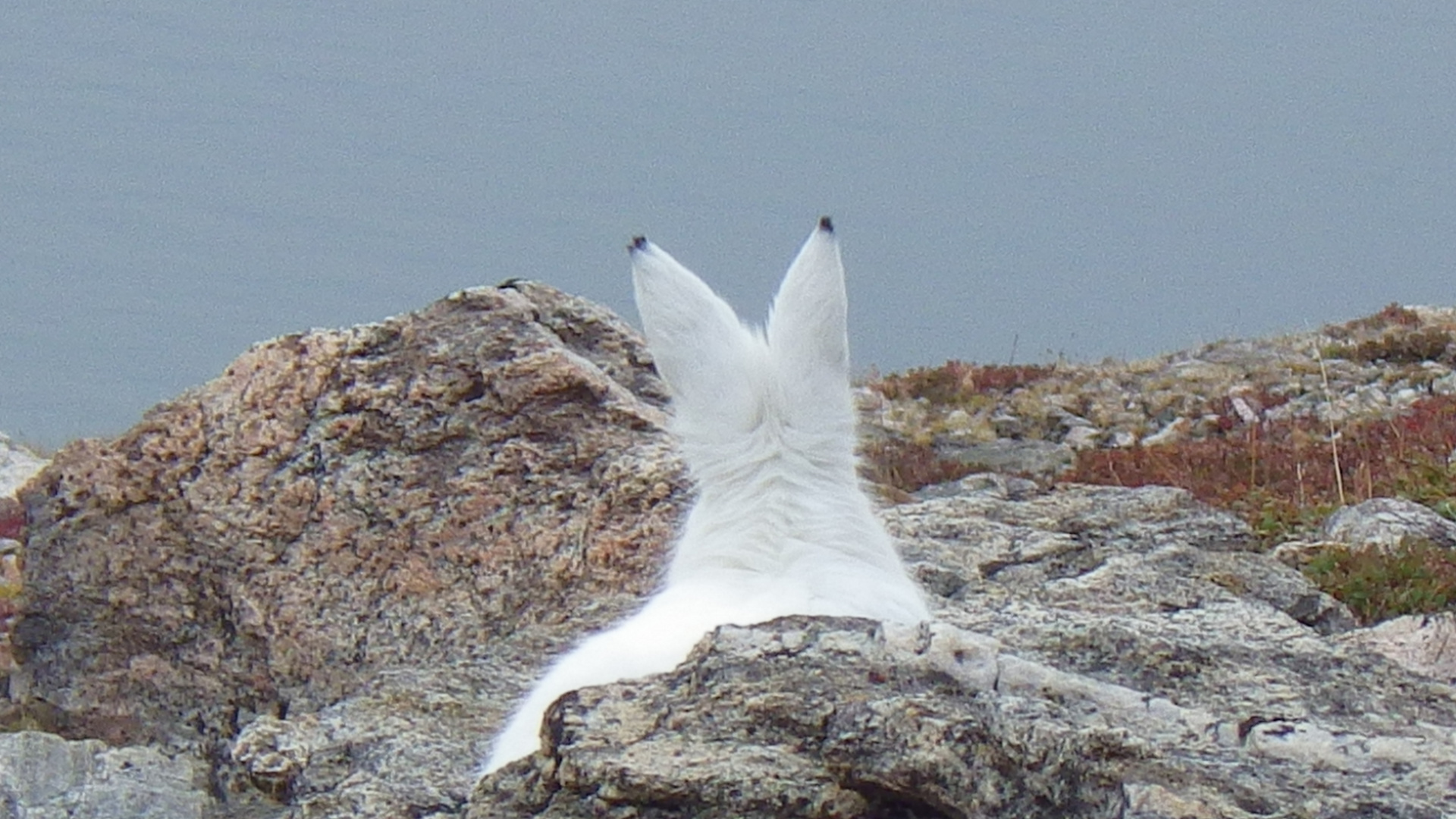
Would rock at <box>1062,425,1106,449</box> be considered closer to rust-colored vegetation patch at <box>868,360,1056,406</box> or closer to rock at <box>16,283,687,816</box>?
rust-colored vegetation patch at <box>868,360,1056,406</box>

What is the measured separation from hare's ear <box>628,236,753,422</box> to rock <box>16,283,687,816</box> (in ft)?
6.24

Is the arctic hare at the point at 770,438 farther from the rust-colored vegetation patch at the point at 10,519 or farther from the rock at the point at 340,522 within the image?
the rust-colored vegetation patch at the point at 10,519

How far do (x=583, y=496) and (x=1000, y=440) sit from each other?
856 centimetres

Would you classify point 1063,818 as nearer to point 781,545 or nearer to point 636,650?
point 636,650

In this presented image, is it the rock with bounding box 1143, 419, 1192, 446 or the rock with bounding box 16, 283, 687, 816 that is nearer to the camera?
the rock with bounding box 16, 283, 687, 816

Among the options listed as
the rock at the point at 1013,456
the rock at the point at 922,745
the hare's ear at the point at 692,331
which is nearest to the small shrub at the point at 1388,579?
the rock at the point at 922,745

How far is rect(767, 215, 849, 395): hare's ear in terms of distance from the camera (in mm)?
4297

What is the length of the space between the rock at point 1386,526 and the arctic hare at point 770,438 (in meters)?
3.58

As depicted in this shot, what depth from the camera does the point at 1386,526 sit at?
24.6 ft

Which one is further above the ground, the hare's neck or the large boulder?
the hare's neck

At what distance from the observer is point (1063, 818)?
3.05 m

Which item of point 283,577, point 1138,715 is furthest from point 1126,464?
point 1138,715

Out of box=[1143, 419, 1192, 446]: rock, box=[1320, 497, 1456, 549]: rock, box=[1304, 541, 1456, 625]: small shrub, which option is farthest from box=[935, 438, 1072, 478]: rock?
box=[1304, 541, 1456, 625]: small shrub

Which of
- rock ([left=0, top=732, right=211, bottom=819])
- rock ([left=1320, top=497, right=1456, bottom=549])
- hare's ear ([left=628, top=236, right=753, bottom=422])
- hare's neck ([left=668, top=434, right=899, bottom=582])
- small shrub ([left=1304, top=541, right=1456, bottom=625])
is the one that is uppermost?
rock ([left=1320, top=497, right=1456, bottom=549])
